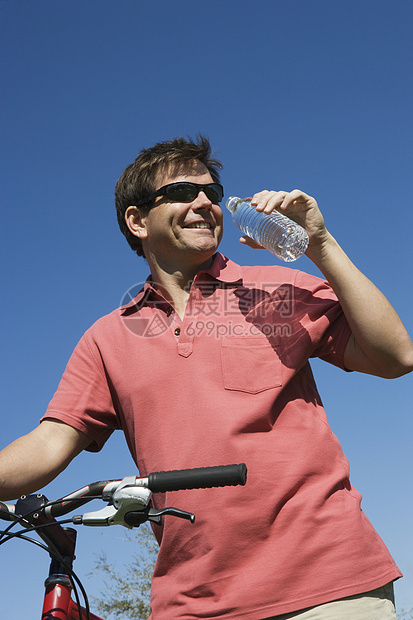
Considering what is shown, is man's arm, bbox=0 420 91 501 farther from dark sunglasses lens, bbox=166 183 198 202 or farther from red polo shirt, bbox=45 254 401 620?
dark sunglasses lens, bbox=166 183 198 202

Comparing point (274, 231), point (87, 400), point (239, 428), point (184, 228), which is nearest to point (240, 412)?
point (239, 428)

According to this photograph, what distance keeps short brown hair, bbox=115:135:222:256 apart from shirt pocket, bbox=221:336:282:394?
1.16 metres

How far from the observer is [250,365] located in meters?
2.80

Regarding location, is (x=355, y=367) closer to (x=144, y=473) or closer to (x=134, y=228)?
(x=144, y=473)

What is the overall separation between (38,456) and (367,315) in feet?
4.97

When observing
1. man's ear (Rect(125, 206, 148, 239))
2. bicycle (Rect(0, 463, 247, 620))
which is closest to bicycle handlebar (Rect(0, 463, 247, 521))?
bicycle (Rect(0, 463, 247, 620))

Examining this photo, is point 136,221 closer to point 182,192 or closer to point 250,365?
point 182,192

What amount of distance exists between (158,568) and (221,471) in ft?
3.63

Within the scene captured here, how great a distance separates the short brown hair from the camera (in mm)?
3719

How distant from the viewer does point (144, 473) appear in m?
2.80

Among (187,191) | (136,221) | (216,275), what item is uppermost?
(136,221)

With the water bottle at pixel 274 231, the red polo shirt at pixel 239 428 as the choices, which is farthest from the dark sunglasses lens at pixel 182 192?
the red polo shirt at pixel 239 428

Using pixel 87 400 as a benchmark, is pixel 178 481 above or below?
below

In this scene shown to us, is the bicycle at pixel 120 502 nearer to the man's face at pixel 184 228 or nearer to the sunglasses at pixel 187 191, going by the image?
the man's face at pixel 184 228
